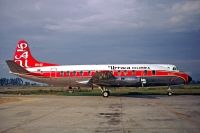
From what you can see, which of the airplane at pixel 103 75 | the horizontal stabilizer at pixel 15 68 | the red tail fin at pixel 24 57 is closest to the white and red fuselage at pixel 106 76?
the airplane at pixel 103 75

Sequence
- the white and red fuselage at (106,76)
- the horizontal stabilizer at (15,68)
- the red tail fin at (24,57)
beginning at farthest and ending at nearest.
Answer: the red tail fin at (24,57), the horizontal stabilizer at (15,68), the white and red fuselage at (106,76)

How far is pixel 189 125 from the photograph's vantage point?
37.1 ft

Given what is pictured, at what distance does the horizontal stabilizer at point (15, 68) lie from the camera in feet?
108

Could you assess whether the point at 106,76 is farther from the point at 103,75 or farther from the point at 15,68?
the point at 15,68

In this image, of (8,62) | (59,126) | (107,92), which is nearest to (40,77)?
(8,62)

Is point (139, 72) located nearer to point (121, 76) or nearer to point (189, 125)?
point (121, 76)

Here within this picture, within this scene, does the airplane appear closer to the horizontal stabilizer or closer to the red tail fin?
the horizontal stabilizer

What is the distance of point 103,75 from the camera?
30.5m

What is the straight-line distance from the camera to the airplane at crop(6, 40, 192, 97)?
31.2 m

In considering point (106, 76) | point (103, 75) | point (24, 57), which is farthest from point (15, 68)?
point (106, 76)

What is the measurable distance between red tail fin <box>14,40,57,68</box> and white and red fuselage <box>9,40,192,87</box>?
351 mm

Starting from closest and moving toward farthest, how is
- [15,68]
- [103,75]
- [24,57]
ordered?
[103,75] < [15,68] < [24,57]

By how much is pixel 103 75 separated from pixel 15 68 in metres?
11.8

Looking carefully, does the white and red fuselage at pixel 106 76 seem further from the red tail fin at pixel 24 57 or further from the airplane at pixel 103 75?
the red tail fin at pixel 24 57
